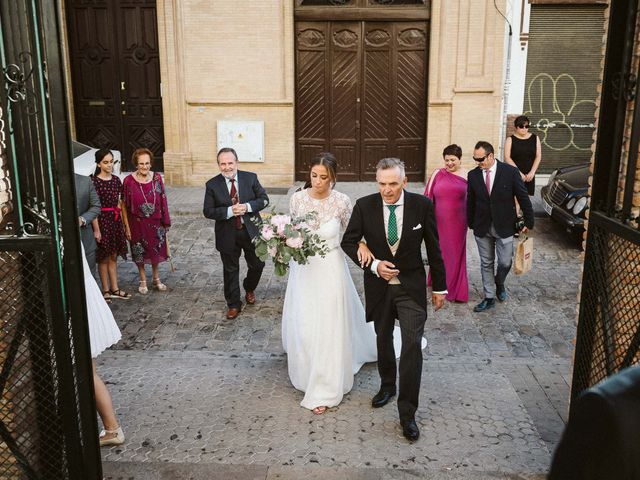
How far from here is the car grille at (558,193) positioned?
1141cm

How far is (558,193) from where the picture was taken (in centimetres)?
1165

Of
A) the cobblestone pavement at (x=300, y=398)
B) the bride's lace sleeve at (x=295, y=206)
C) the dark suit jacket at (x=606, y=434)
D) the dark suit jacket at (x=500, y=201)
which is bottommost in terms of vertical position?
the cobblestone pavement at (x=300, y=398)

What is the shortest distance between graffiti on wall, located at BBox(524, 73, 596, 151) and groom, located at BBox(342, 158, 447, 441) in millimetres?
10775

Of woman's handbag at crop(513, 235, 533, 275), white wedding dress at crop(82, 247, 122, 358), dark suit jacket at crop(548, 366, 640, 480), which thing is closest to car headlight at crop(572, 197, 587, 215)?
woman's handbag at crop(513, 235, 533, 275)

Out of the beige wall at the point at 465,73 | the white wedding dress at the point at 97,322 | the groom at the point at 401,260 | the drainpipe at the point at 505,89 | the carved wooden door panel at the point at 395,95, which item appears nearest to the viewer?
the white wedding dress at the point at 97,322

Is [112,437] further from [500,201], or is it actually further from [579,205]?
[579,205]

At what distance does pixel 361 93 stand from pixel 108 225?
7981 mm

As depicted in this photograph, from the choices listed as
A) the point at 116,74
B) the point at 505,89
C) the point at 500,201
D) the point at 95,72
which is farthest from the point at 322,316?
the point at 95,72

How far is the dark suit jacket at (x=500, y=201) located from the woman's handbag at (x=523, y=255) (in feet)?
0.69

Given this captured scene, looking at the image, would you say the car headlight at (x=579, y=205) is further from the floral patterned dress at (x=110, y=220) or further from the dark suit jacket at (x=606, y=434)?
the dark suit jacket at (x=606, y=434)

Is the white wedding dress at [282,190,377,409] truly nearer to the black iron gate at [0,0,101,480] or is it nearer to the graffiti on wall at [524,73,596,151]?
the black iron gate at [0,0,101,480]

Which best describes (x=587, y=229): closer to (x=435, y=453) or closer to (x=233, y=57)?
(x=435, y=453)

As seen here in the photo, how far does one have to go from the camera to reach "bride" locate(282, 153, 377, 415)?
5891mm

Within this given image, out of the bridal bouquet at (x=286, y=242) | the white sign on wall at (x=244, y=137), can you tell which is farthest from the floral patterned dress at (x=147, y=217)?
the white sign on wall at (x=244, y=137)
